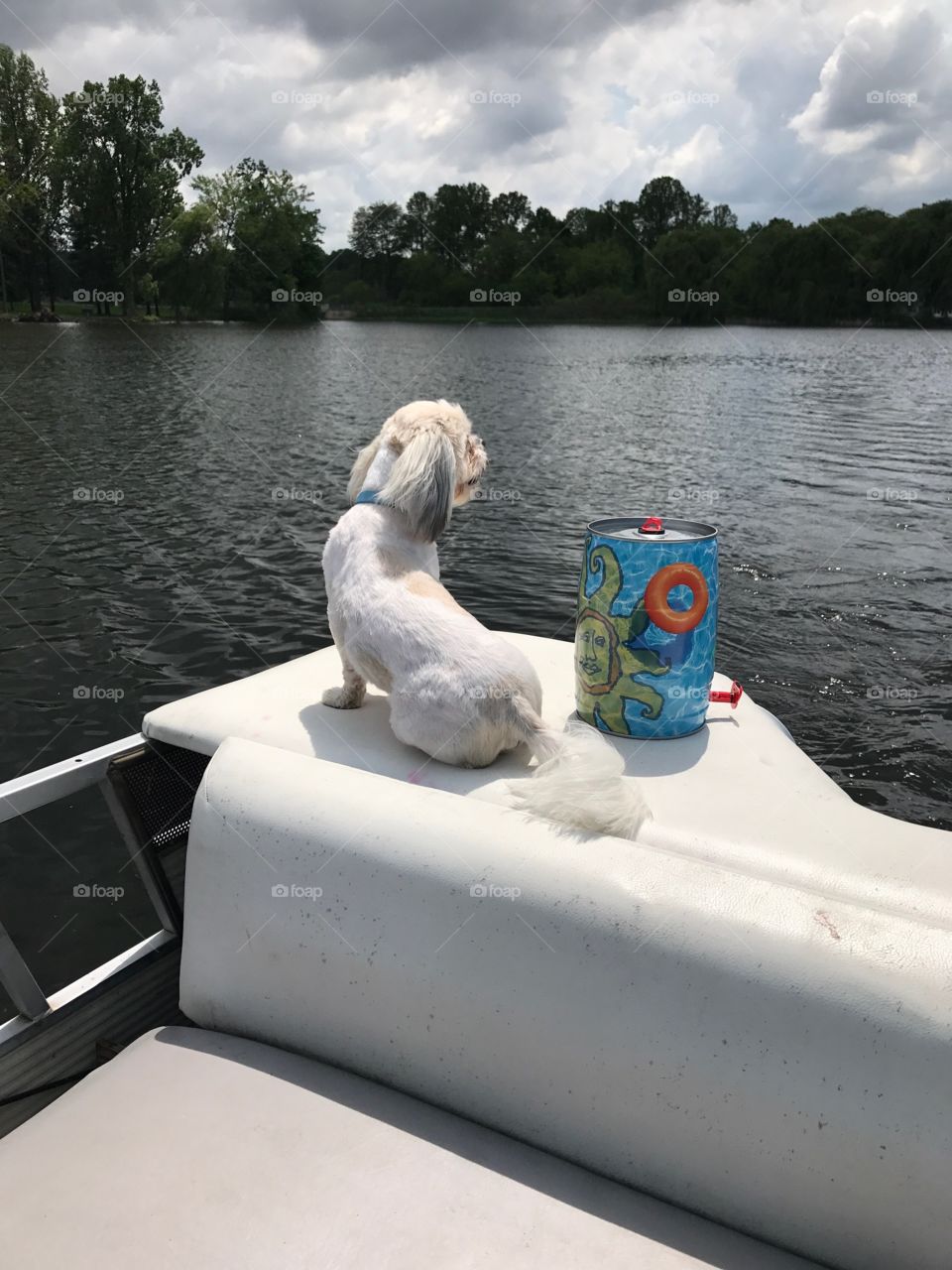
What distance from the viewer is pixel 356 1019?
80.1 inches

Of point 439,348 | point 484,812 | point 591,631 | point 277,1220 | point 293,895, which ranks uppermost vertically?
point 439,348

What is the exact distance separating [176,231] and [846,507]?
165ft

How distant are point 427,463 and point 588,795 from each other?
4.82ft

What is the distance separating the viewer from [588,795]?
2.06 meters

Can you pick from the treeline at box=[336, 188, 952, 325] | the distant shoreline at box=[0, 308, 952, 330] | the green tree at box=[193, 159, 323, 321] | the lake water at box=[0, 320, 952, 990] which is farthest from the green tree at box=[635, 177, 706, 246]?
the lake water at box=[0, 320, 952, 990]

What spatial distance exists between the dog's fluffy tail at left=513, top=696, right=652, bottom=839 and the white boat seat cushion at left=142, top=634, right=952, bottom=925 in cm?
13

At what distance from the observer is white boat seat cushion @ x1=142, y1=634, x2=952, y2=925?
2.03 metres

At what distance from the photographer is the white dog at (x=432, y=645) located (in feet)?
7.05

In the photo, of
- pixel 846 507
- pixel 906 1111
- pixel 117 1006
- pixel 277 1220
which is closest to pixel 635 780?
pixel 906 1111

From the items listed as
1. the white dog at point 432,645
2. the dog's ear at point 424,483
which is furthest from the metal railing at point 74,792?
the dog's ear at point 424,483

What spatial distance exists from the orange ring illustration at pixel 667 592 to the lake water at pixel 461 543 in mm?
525

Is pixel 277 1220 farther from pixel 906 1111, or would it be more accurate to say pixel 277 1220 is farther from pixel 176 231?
pixel 176 231

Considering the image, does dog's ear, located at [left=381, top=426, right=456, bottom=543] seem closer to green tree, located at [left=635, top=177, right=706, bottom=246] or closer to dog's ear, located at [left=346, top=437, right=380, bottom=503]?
dog's ear, located at [left=346, top=437, right=380, bottom=503]

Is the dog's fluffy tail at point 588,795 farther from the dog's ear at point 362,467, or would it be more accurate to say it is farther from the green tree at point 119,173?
the green tree at point 119,173
